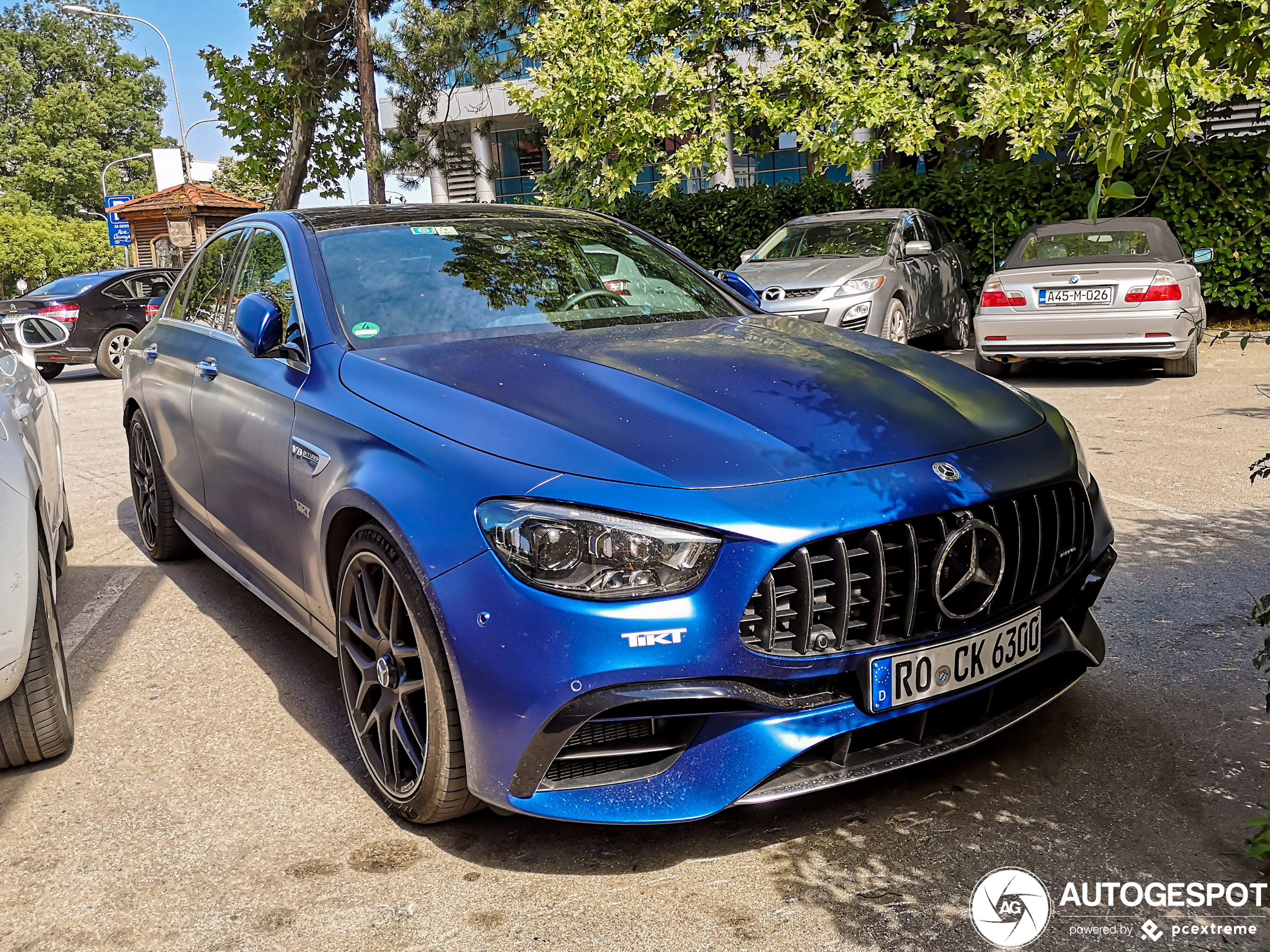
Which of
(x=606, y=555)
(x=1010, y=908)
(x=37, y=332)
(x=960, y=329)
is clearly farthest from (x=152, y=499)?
(x=960, y=329)

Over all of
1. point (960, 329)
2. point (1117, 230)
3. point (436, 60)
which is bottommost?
point (960, 329)

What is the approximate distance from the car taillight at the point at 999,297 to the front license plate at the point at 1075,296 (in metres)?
0.17

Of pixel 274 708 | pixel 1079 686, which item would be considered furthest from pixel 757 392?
pixel 274 708

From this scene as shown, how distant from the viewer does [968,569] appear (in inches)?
108

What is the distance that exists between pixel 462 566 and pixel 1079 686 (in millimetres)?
2152

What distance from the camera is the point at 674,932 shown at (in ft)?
8.13

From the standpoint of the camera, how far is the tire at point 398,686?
2744 millimetres

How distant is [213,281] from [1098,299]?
7666 mm

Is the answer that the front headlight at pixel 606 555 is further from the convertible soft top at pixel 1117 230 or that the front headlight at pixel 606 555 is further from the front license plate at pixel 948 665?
the convertible soft top at pixel 1117 230

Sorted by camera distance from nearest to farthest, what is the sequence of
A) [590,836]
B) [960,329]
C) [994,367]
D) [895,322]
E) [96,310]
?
[590,836] → [994,367] → [895,322] → [960,329] → [96,310]

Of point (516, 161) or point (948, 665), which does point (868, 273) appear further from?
point (516, 161)

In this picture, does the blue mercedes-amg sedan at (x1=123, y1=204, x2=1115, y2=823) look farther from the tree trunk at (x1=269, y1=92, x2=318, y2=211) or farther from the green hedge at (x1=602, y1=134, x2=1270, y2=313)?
the tree trunk at (x1=269, y1=92, x2=318, y2=211)

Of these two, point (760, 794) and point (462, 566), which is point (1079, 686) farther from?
point (462, 566)

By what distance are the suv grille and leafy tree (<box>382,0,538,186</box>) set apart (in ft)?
73.1
